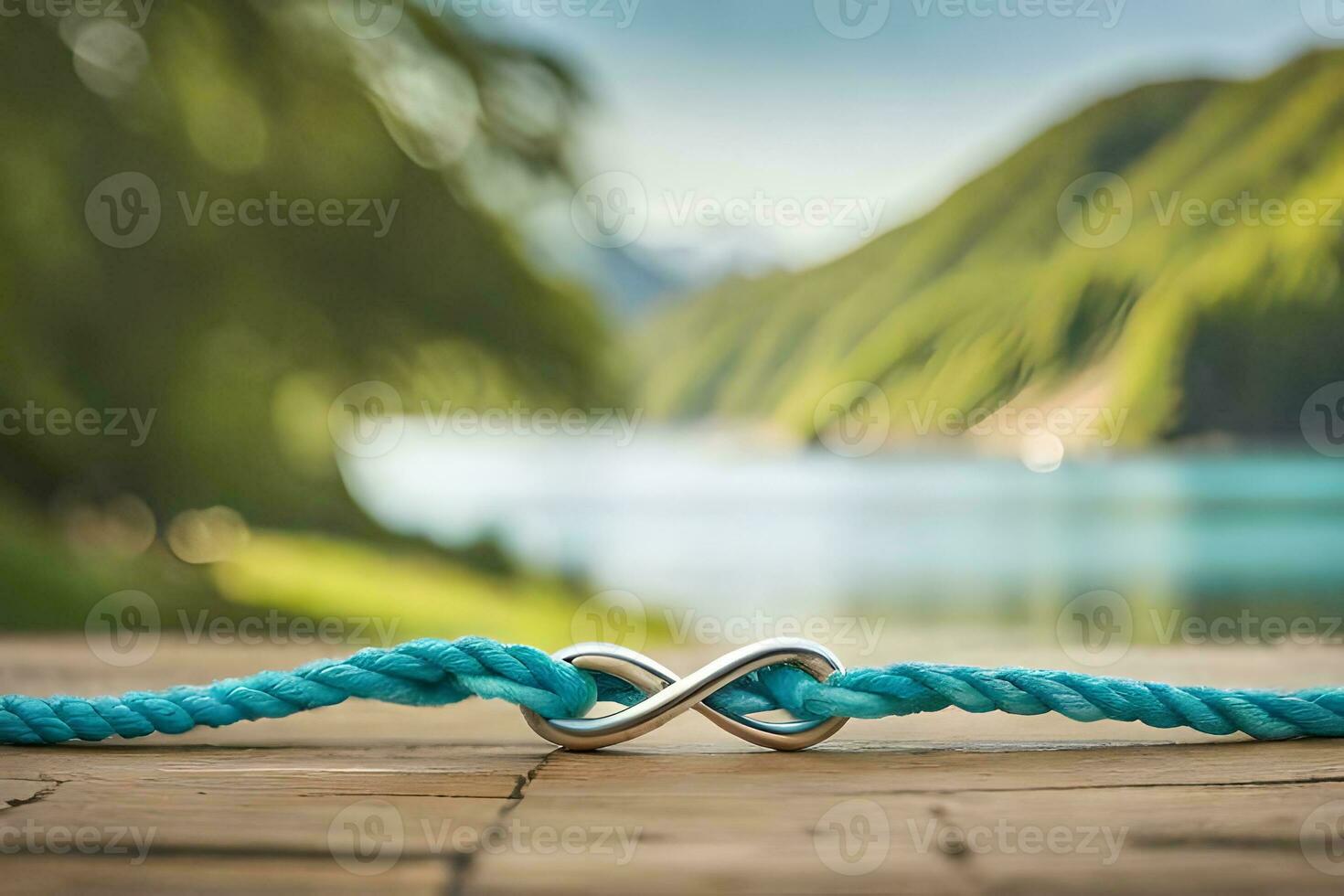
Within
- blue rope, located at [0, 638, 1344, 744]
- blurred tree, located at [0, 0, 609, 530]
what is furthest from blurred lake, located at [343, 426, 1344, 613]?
blue rope, located at [0, 638, 1344, 744]

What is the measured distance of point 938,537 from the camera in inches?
410

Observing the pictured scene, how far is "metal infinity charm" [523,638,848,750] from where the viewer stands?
564 mm

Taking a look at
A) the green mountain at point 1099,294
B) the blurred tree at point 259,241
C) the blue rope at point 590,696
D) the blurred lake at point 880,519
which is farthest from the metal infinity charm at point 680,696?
the blurred lake at point 880,519

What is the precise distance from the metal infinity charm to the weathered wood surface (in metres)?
0.01

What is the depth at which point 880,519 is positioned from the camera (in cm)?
1138

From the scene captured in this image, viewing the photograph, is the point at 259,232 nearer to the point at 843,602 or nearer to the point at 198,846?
the point at 198,846

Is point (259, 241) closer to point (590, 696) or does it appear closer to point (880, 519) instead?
point (590, 696)

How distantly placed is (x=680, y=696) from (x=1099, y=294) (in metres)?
8.00

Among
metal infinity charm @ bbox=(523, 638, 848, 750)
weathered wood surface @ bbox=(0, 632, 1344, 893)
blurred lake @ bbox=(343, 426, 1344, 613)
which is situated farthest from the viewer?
blurred lake @ bbox=(343, 426, 1344, 613)

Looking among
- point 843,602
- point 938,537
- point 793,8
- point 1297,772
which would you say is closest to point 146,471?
point 1297,772

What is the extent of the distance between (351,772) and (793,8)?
46.8ft

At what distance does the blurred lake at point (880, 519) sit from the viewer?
7.82 meters

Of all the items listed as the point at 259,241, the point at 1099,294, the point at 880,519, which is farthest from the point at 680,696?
the point at 880,519

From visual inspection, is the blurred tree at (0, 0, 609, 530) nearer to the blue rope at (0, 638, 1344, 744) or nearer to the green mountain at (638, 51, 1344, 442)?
the green mountain at (638, 51, 1344, 442)
